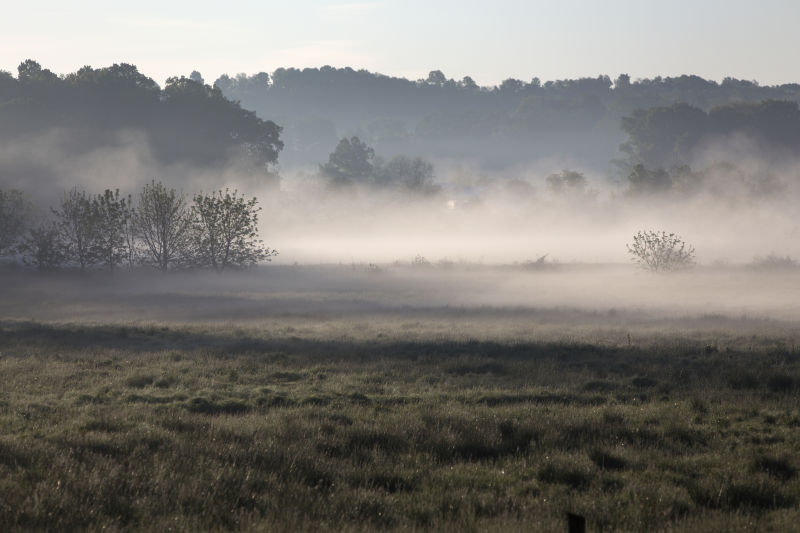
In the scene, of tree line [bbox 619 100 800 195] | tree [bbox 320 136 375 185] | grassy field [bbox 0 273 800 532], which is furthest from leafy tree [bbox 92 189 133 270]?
tree line [bbox 619 100 800 195]

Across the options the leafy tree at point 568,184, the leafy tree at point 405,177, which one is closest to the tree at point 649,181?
the leafy tree at point 568,184

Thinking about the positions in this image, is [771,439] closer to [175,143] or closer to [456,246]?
[456,246]

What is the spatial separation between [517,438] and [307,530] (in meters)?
5.32

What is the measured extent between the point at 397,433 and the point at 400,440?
0.81ft

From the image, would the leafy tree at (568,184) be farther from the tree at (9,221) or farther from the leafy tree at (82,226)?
the leafy tree at (82,226)

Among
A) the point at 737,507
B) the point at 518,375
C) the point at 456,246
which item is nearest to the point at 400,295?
the point at 518,375

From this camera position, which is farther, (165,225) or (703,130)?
(703,130)

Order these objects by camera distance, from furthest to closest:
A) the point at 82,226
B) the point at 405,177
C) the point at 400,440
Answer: the point at 405,177, the point at 82,226, the point at 400,440

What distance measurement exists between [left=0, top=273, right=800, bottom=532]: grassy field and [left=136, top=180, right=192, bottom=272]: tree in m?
31.1

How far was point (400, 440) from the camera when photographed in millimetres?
12211

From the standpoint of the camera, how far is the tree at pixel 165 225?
189 feet

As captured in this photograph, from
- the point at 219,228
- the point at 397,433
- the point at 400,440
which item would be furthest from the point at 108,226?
the point at 400,440

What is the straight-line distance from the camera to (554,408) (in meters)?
14.8

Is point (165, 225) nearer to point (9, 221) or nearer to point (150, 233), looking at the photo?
point (150, 233)
